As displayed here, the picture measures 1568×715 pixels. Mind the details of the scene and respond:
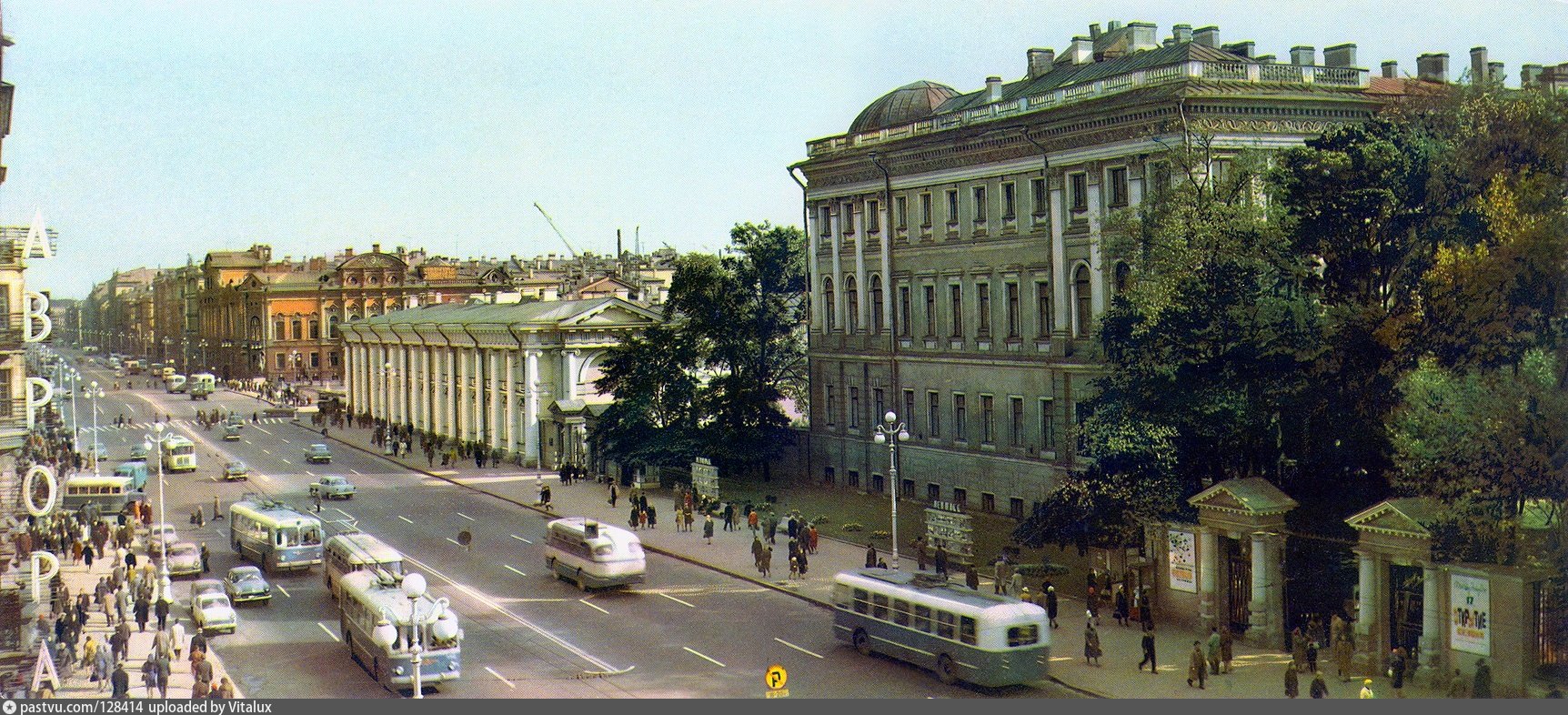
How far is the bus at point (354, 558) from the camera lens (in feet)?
129

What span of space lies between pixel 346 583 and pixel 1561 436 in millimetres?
25478

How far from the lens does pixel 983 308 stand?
2221 inches

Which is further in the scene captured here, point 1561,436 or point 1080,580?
point 1080,580

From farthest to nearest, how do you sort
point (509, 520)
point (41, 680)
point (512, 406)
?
point (512, 406) < point (509, 520) < point (41, 680)

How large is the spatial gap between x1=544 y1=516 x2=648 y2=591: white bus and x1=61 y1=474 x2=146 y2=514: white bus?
25.2 m

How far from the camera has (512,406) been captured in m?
79.8

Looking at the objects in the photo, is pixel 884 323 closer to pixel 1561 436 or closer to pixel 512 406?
pixel 512 406

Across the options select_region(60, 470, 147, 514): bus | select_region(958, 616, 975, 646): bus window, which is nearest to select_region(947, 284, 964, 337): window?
select_region(958, 616, 975, 646): bus window

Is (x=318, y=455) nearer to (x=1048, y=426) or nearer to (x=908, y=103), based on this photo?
(x=908, y=103)

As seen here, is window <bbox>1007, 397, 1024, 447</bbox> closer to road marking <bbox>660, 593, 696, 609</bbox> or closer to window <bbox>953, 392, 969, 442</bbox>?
window <bbox>953, 392, 969, 442</bbox>

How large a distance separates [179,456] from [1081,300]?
4774 cm

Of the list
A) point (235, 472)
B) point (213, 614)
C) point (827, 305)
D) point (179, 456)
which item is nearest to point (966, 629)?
point (213, 614)

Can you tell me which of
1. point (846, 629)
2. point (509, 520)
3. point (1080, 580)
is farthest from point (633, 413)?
point (846, 629)

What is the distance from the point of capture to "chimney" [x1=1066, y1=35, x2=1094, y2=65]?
58497 mm
